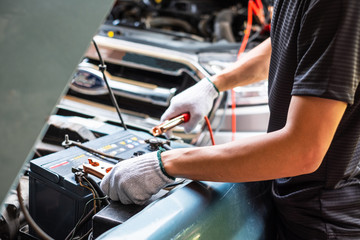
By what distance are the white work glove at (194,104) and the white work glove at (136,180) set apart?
1.10 feet

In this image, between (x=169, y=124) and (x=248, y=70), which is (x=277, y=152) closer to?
(x=169, y=124)

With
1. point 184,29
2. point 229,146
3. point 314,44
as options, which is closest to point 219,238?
point 229,146

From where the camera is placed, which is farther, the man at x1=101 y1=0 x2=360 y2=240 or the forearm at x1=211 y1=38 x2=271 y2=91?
the forearm at x1=211 y1=38 x2=271 y2=91

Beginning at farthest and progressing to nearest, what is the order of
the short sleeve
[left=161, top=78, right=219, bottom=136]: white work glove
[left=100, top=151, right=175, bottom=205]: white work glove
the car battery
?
[left=161, top=78, right=219, bottom=136]: white work glove
the car battery
[left=100, top=151, right=175, bottom=205]: white work glove
the short sleeve

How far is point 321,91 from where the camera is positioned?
2.60 feet

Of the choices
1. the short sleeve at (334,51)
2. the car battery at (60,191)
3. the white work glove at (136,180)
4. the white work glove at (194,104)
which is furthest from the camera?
the white work glove at (194,104)

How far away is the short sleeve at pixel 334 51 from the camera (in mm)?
783

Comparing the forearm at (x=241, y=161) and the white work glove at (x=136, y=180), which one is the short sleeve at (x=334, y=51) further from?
the white work glove at (x=136, y=180)

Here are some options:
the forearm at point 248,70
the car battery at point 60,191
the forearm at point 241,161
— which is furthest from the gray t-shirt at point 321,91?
the car battery at point 60,191

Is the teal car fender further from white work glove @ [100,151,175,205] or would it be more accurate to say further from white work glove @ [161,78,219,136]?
white work glove @ [161,78,219,136]

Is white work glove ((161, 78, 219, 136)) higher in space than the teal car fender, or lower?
higher

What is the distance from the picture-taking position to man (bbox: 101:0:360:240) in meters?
0.79

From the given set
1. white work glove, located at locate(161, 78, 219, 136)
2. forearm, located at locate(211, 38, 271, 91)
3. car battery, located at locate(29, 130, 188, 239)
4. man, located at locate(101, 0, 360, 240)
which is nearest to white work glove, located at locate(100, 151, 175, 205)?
man, located at locate(101, 0, 360, 240)

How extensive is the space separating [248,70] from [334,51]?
1.85 feet
